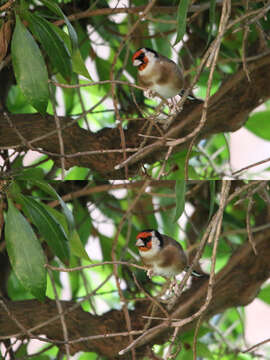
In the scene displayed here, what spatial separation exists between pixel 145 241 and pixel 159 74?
15cm

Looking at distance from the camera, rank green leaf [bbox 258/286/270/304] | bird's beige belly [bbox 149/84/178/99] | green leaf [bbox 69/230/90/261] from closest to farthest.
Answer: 1. bird's beige belly [bbox 149/84/178/99]
2. green leaf [bbox 69/230/90/261]
3. green leaf [bbox 258/286/270/304]

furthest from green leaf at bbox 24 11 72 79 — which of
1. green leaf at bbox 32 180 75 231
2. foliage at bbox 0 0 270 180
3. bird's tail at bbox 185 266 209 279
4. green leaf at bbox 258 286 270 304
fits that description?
green leaf at bbox 258 286 270 304

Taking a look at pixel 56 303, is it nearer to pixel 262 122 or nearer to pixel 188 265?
pixel 188 265

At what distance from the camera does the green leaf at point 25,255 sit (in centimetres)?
59

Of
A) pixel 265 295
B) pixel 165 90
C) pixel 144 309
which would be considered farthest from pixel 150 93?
pixel 265 295

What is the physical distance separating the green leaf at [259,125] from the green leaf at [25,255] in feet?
0.77

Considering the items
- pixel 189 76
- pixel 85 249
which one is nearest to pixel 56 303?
pixel 85 249

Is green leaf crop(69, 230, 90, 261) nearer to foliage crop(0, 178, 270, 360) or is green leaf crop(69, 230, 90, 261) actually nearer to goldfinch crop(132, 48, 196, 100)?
foliage crop(0, 178, 270, 360)

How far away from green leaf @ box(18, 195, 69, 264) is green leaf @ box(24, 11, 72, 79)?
0.44 ft

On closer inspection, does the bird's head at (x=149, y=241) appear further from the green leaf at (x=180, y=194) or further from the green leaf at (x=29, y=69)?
the green leaf at (x=29, y=69)

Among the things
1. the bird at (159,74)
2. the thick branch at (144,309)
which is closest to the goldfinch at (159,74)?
the bird at (159,74)

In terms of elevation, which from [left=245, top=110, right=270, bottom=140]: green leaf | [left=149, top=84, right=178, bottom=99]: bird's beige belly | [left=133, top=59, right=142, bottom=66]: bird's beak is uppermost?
[left=133, top=59, right=142, bottom=66]: bird's beak

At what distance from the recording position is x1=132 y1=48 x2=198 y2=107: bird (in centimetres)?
54

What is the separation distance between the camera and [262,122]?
0.61m
